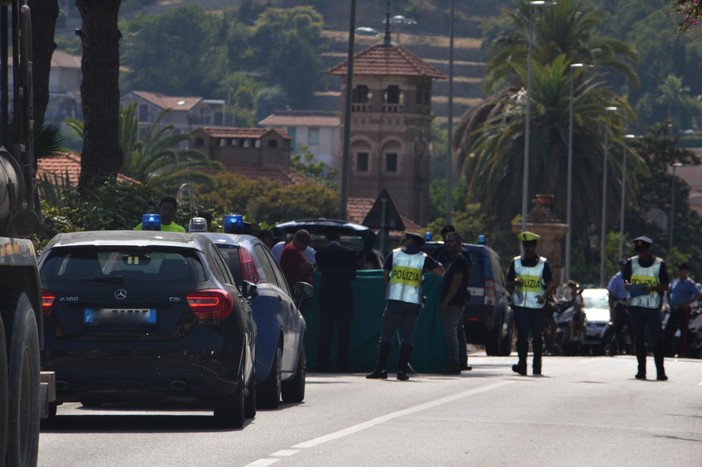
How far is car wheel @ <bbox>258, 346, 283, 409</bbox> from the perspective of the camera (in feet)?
55.8

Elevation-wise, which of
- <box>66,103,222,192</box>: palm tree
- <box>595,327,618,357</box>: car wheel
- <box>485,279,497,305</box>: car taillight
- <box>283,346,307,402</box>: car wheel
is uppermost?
<box>66,103,222,192</box>: palm tree

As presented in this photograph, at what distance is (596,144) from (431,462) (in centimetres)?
6193

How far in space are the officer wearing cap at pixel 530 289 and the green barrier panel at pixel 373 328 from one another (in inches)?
35.8

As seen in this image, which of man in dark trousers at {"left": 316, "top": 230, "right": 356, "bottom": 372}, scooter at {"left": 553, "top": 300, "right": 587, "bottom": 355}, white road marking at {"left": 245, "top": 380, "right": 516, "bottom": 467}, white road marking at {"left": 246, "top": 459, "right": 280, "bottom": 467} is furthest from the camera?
scooter at {"left": 553, "top": 300, "right": 587, "bottom": 355}

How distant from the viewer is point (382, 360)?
2222cm

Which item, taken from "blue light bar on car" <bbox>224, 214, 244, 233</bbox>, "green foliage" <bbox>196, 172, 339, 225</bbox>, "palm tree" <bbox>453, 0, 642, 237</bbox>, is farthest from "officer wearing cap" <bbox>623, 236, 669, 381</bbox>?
"green foliage" <bbox>196, 172, 339, 225</bbox>

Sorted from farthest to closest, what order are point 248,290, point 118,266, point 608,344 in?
point 608,344 < point 248,290 < point 118,266

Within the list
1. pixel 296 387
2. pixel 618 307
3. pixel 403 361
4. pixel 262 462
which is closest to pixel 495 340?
pixel 618 307

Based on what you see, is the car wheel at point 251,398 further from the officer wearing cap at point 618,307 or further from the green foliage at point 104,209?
the officer wearing cap at point 618,307

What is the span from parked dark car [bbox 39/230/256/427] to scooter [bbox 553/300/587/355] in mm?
24689

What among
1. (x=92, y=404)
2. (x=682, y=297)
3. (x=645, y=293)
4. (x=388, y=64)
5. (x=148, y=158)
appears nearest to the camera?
(x=92, y=404)

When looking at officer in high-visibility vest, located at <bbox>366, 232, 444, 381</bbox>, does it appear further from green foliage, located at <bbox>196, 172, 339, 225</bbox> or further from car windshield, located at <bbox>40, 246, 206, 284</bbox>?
green foliage, located at <bbox>196, 172, 339, 225</bbox>

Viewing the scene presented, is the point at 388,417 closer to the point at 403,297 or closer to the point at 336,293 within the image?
the point at 403,297

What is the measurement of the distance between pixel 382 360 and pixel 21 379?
12.2m
